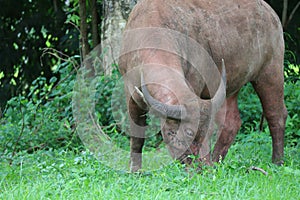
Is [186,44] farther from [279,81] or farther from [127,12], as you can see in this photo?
[127,12]

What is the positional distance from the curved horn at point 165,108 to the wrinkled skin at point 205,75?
7cm

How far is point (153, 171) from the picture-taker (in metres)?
5.93

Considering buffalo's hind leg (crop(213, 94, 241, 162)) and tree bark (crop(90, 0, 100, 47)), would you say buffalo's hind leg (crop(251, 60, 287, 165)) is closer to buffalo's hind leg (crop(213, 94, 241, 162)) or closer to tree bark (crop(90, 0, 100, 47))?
buffalo's hind leg (crop(213, 94, 241, 162))

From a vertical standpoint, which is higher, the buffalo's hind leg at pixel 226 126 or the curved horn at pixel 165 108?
the curved horn at pixel 165 108

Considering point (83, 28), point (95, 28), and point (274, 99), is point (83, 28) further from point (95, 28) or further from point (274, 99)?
point (274, 99)

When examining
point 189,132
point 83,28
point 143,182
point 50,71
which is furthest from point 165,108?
point 50,71

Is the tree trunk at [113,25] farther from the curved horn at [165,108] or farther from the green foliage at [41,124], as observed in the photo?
the curved horn at [165,108]

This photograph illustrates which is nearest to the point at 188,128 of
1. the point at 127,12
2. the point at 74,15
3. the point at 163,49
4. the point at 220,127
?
the point at 163,49

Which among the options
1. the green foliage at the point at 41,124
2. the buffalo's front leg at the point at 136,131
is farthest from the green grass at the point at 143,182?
the green foliage at the point at 41,124

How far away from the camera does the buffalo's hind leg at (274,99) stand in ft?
24.5

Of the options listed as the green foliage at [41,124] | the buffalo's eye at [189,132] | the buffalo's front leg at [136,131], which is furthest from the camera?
the green foliage at [41,124]

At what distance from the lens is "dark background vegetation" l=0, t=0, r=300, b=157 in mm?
8664

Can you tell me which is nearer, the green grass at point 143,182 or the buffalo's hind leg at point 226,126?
the green grass at point 143,182

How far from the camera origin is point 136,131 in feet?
22.3
